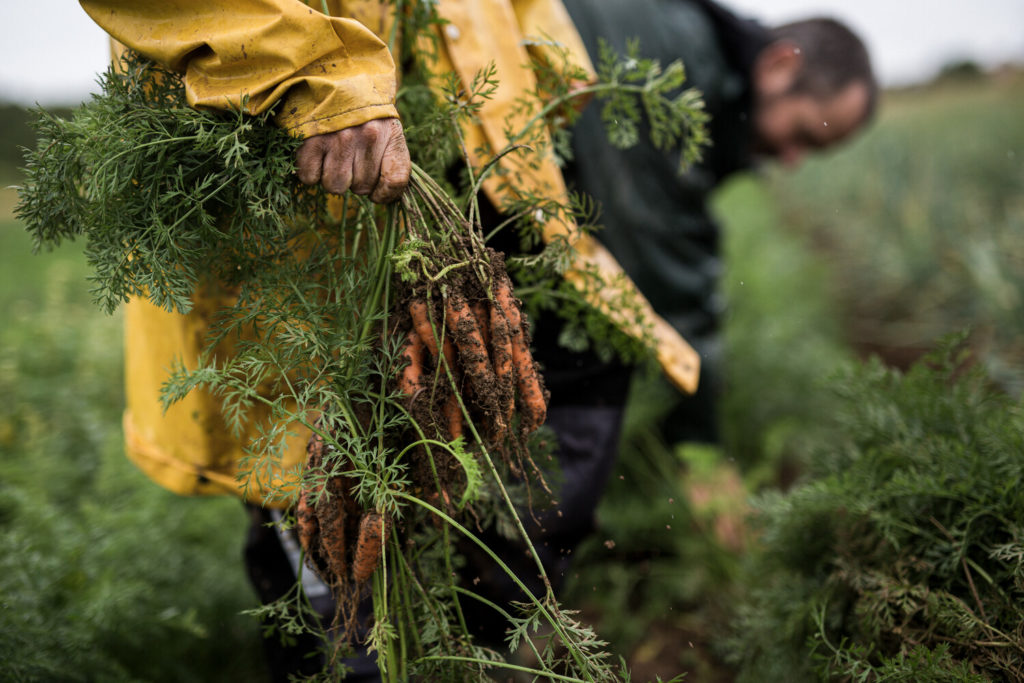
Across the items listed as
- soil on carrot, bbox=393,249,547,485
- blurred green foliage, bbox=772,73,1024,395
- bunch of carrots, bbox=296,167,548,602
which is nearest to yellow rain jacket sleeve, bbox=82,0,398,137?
bunch of carrots, bbox=296,167,548,602

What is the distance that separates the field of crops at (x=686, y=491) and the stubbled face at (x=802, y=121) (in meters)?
1.05

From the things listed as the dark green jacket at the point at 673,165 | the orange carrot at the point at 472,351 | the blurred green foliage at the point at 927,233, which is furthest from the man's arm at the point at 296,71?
the blurred green foliage at the point at 927,233

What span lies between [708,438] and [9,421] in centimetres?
338

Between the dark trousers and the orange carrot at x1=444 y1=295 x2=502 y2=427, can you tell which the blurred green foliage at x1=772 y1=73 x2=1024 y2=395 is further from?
the orange carrot at x1=444 y1=295 x2=502 y2=427

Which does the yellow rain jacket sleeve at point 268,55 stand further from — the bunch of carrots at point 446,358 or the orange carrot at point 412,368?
the orange carrot at point 412,368

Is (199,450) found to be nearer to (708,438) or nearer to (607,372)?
(607,372)

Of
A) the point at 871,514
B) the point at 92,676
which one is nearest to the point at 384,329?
the point at 871,514

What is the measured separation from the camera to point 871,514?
63.3 inches

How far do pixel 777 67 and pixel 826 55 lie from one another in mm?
386

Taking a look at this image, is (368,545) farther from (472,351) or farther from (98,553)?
(98,553)

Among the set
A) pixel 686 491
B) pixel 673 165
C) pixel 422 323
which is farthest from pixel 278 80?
pixel 686 491

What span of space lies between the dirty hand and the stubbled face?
8.90ft

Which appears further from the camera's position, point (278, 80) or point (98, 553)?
point (98, 553)

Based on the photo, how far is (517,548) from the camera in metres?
1.70
